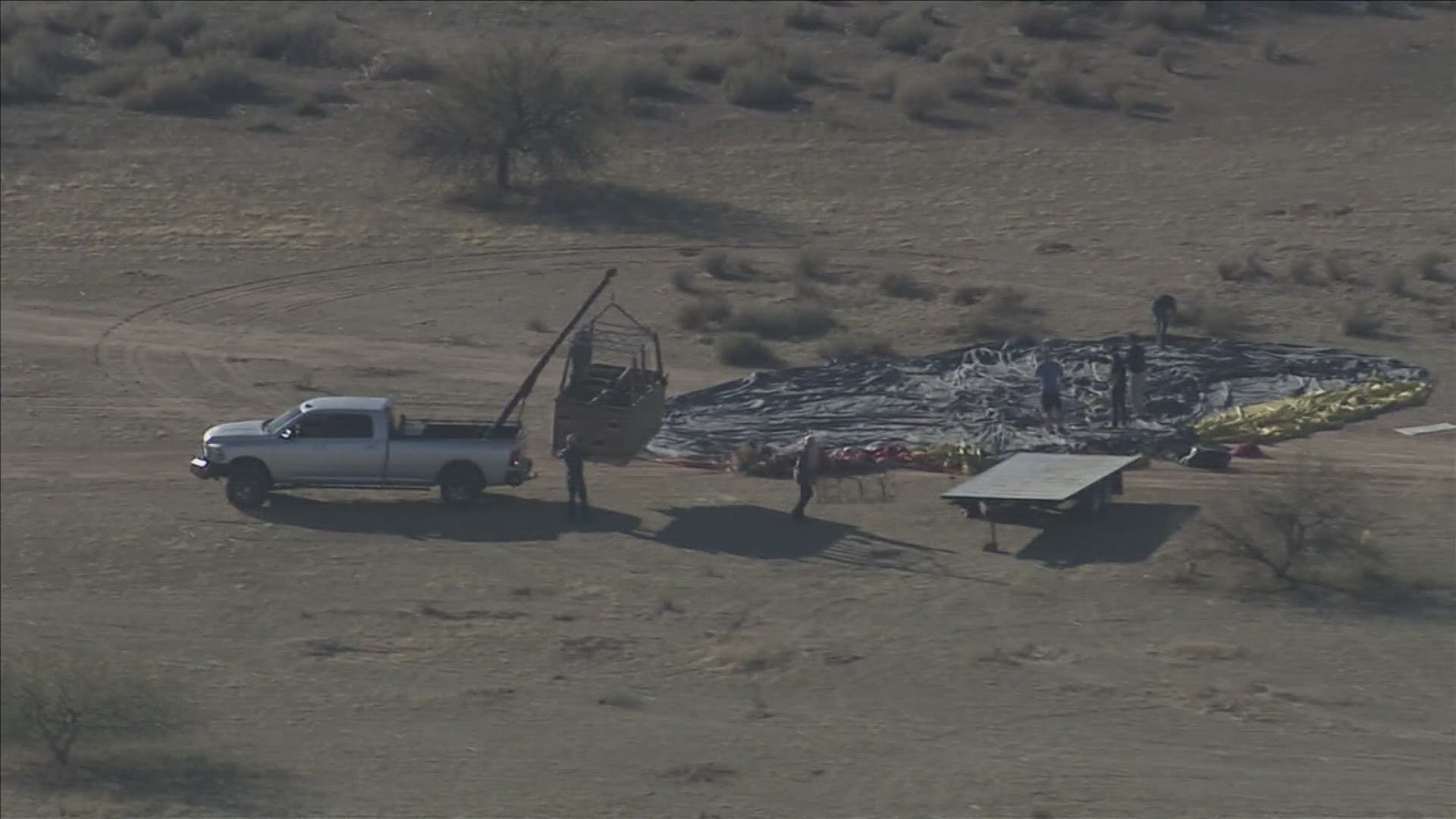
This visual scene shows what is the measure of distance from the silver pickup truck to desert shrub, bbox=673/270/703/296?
38.3 feet

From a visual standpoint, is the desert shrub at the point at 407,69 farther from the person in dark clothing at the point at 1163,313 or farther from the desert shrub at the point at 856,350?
the person in dark clothing at the point at 1163,313

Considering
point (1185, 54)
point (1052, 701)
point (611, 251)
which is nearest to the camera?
point (1052, 701)

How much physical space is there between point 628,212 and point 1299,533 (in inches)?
931

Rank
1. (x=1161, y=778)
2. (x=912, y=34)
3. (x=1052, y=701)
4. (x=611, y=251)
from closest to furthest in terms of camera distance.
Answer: (x=1161, y=778) < (x=1052, y=701) < (x=611, y=251) < (x=912, y=34)

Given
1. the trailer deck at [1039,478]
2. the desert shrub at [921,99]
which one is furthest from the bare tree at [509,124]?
the trailer deck at [1039,478]

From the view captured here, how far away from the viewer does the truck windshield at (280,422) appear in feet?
97.6

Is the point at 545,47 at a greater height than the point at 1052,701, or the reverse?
the point at 545,47

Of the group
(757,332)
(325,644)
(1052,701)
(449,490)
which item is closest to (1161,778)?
(1052,701)

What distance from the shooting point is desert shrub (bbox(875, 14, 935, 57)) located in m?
60.7

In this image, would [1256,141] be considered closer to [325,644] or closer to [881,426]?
[881,426]

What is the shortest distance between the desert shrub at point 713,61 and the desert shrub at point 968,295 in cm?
1840

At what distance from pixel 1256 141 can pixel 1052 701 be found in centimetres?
2784

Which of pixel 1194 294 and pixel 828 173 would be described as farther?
pixel 828 173

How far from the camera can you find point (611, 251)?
44.2m
